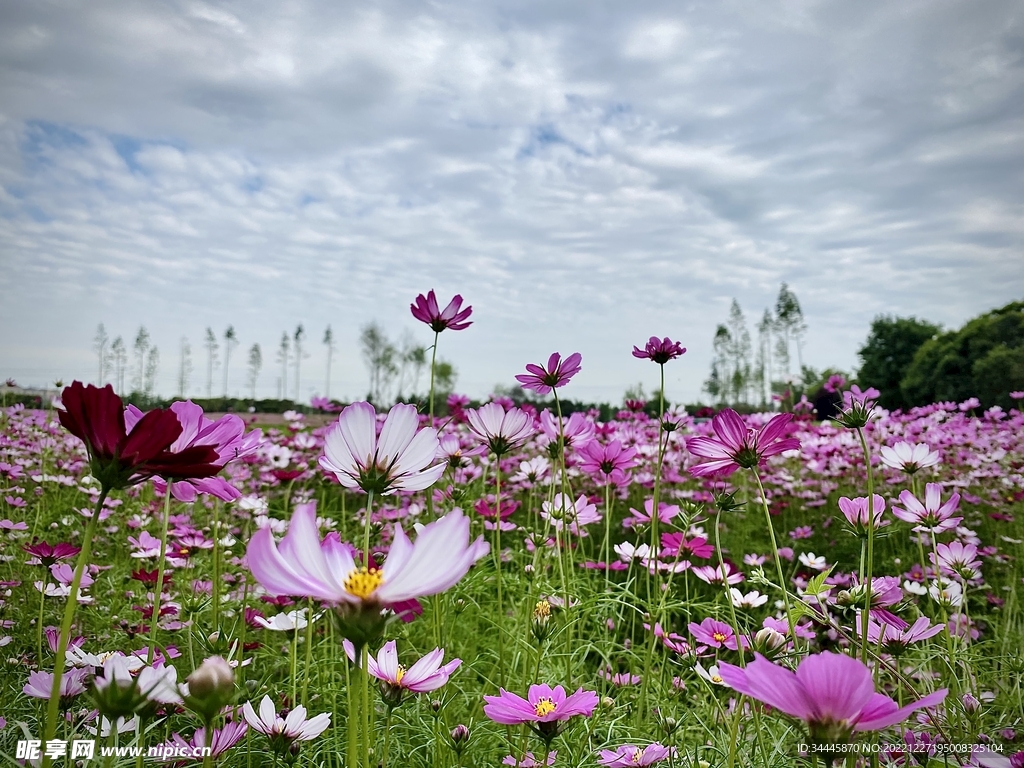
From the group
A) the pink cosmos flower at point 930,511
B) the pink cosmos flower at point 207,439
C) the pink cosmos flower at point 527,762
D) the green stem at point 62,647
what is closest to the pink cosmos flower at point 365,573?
the green stem at point 62,647

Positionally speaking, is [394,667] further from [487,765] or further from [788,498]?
[788,498]

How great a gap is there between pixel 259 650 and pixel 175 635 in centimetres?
22

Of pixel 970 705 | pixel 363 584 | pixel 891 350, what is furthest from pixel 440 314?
pixel 891 350

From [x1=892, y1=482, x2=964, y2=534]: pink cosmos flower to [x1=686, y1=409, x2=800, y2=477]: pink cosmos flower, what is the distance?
1.36 feet

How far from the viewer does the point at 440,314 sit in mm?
1384

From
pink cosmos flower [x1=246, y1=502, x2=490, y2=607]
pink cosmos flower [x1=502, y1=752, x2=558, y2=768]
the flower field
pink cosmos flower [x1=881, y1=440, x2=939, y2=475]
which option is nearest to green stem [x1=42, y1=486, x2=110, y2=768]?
the flower field

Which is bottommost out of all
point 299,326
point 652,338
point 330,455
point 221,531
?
point 221,531

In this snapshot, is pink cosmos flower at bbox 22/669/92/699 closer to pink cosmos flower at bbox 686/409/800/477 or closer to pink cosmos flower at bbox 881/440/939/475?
pink cosmos flower at bbox 686/409/800/477

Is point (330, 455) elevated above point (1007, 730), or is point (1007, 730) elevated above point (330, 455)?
point (330, 455)

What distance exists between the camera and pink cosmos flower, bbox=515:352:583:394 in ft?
4.25

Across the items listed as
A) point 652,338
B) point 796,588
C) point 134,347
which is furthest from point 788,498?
point 134,347

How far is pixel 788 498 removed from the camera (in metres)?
4.54

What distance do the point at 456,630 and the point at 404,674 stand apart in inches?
49.8

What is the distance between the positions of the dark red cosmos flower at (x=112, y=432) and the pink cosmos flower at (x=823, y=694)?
0.51m
